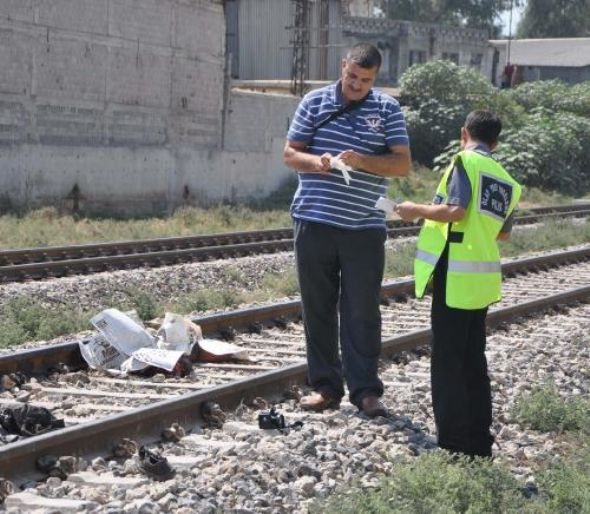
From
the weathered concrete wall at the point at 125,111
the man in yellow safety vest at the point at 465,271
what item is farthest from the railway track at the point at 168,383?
the weathered concrete wall at the point at 125,111

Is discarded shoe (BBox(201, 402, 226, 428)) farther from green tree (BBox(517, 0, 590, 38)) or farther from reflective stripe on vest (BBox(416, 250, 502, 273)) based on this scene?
green tree (BBox(517, 0, 590, 38))

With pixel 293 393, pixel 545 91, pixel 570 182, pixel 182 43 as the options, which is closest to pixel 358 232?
pixel 293 393

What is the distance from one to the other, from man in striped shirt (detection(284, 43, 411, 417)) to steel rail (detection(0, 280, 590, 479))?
53 centimetres

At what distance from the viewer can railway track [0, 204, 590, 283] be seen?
15.3 m

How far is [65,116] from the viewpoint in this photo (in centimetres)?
2738

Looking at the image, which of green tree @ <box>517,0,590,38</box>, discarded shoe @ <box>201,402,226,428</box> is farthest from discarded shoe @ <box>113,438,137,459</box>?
green tree @ <box>517,0,590,38</box>

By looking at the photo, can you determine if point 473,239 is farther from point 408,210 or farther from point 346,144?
point 346,144

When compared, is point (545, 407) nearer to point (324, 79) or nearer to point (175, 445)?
point (175, 445)

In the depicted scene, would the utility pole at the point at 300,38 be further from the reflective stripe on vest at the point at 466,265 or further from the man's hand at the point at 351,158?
the reflective stripe on vest at the point at 466,265

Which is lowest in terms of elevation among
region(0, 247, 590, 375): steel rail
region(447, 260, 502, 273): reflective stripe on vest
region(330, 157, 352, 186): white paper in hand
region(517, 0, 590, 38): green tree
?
region(0, 247, 590, 375): steel rail

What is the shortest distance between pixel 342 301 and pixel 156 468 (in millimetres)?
1959

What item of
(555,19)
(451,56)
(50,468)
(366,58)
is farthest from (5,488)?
(555,19)

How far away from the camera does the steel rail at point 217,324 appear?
850 cm

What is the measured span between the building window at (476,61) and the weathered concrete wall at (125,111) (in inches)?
1235
